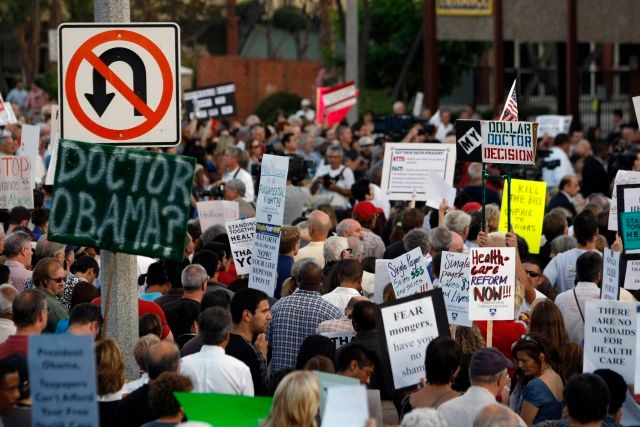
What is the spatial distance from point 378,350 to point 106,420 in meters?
2.08

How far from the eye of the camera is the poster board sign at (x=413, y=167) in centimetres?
1706

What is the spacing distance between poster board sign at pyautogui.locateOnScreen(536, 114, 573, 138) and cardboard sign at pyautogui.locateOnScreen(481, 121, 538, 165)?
1609 centimetres

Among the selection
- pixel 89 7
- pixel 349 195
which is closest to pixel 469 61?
pixel 89 7

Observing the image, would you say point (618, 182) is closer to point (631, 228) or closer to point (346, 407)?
point (631, 228)

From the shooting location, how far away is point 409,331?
867 centimetres

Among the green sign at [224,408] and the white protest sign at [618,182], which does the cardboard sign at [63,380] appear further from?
the white protest sign at [618,182]

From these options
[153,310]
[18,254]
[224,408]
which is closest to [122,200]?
[224,408]

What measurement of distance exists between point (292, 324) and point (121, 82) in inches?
106

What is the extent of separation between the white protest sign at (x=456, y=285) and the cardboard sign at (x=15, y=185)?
6.06 metres

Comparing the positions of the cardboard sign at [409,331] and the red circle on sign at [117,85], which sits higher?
the red circle on sign at [117,85]

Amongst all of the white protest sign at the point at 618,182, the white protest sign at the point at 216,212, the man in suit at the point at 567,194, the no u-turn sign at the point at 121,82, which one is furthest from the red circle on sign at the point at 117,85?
the man in suit at the point at 567,194

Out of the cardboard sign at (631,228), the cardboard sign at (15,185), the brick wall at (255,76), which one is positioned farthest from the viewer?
the brick wall at (255,76)

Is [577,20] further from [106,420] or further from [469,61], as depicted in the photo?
[106,420]

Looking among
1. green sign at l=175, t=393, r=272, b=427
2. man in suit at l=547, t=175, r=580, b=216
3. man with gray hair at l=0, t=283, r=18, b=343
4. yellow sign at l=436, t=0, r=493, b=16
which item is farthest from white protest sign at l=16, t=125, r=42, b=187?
yellow sign at l=436, t=0, r=493, b=16
